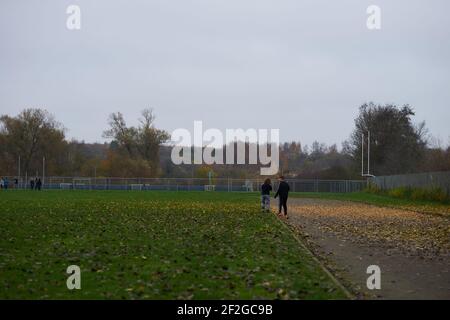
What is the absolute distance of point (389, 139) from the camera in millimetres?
87688

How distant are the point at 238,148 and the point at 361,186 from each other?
49705 mm

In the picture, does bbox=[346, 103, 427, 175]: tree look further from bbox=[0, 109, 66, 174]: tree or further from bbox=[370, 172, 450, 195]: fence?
bbox=[0, 109, 66, 174]: tree

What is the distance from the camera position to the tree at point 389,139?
84250 millimetres

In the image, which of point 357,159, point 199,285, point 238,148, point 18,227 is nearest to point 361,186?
point 357,159

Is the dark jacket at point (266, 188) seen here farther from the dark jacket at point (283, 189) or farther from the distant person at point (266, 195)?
the dark jacket at point (283, 189)

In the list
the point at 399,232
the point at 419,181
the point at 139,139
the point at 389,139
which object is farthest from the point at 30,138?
the point at 399,232

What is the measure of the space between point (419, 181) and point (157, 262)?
135ft

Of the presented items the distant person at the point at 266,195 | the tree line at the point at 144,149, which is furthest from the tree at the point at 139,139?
the distant person at the point at 266,195

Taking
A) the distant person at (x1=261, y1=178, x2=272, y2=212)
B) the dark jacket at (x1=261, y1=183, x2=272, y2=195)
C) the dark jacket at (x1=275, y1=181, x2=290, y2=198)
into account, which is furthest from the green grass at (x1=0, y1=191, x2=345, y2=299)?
the distant person at (x1=261, y1=178, x2=272, y2=212)

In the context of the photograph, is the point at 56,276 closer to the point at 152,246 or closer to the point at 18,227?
the point at 152,246

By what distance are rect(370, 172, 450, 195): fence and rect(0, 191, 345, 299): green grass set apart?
25.7 m

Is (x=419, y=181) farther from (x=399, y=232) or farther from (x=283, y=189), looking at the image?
(x=399, y=232)

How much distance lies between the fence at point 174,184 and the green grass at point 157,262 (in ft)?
226
